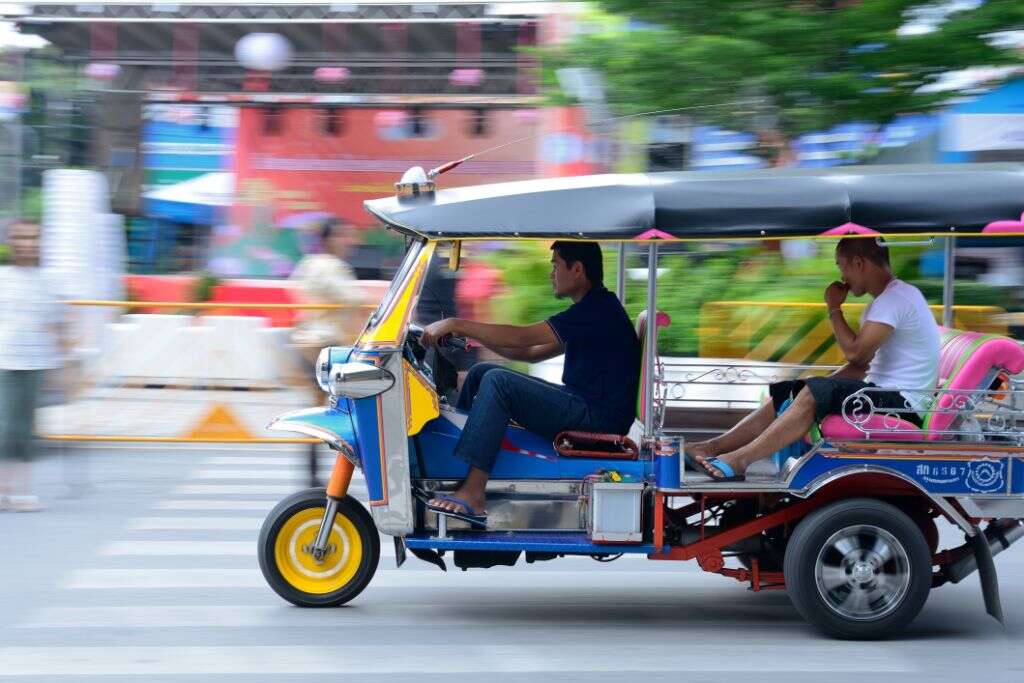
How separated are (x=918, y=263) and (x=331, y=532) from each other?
25.3 feet

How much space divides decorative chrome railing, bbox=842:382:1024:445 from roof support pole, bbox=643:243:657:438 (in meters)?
0.87

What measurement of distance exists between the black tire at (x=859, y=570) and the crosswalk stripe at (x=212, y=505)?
4320 millimetres

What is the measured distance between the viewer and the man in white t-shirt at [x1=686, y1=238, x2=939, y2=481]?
6.07 metres

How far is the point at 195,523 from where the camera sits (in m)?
8.48

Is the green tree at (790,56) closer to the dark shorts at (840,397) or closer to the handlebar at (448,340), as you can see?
the handlebar at (448,340)

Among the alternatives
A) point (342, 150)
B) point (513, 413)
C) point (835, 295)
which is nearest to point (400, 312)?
point (513, 413)

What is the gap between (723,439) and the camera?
6473 millimetres

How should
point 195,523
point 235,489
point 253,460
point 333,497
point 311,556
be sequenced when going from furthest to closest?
point 253,460
point 235,489
point 195,523
point 311,556
point 333,497

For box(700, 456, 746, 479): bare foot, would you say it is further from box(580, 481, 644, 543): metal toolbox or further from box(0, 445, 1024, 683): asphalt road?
box(0, 445, 1024, 683): asphalt road

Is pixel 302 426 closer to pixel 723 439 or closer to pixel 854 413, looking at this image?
pixel 723 439

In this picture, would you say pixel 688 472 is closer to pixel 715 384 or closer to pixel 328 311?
pixel 715 384

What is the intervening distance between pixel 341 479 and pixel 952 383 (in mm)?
2917

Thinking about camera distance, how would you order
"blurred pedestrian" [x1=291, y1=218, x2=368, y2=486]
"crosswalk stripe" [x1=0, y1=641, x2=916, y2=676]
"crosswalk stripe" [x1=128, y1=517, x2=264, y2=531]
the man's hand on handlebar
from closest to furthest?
"crosswalk stripe" [x1=0, y1=641, x2=916, y2=676] → the man's hand on handlebar → "crosswalk stripe" [x1=128, y1=517, x2=264, y2=531] → "blurred pedestrian" [x1=291, y1=218, x2=368, y2=486]

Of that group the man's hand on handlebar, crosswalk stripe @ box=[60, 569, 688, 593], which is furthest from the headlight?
crosswalk stripe @ box=[60, 569, 688, 593]
